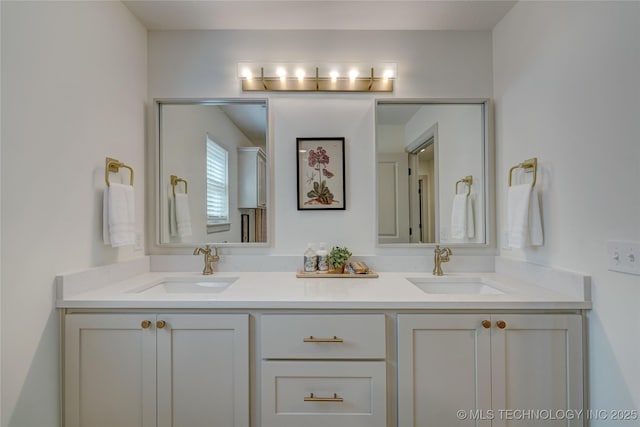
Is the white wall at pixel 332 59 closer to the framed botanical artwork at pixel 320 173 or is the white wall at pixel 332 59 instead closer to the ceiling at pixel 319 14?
the ceiling at pixel 319 14

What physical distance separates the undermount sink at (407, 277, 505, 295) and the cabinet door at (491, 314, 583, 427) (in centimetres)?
50

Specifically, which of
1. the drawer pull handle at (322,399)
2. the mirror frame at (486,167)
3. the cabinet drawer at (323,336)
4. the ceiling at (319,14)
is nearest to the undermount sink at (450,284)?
the mirror frame at (486,167)

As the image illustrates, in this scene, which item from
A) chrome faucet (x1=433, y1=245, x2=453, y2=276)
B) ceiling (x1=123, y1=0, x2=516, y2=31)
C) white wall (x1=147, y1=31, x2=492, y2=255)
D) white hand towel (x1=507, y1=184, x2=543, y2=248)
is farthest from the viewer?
white wall (x1=147, y1=31, x2=492, y2=255)

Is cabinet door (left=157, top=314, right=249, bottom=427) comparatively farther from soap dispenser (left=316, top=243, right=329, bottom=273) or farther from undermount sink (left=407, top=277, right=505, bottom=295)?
undermount sink (left=407, top=277, right=505, bottom=295)

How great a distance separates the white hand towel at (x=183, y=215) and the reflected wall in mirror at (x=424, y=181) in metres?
1.20

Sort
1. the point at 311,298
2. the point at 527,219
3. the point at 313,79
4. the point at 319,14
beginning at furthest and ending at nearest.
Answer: the point at 313,79, the point at 319,14, the point at 527,219, the point at 311,298

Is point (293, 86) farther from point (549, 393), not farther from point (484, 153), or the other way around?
point (549, 393)

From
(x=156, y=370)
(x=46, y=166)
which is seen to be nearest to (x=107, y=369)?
(x=156, y=370)

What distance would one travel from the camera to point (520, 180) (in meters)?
1.64

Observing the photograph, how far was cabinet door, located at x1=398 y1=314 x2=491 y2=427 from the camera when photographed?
1.24 meters

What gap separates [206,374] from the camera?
1.26 metres

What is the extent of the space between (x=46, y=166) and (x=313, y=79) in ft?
4.57

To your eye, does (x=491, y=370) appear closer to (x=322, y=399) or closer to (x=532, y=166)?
(x=322, y=399)

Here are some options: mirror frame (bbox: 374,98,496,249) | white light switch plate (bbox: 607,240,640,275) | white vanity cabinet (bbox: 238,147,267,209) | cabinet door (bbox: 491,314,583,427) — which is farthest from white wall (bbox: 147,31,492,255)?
white light switch plate (bbox: 607,240,640,275)
